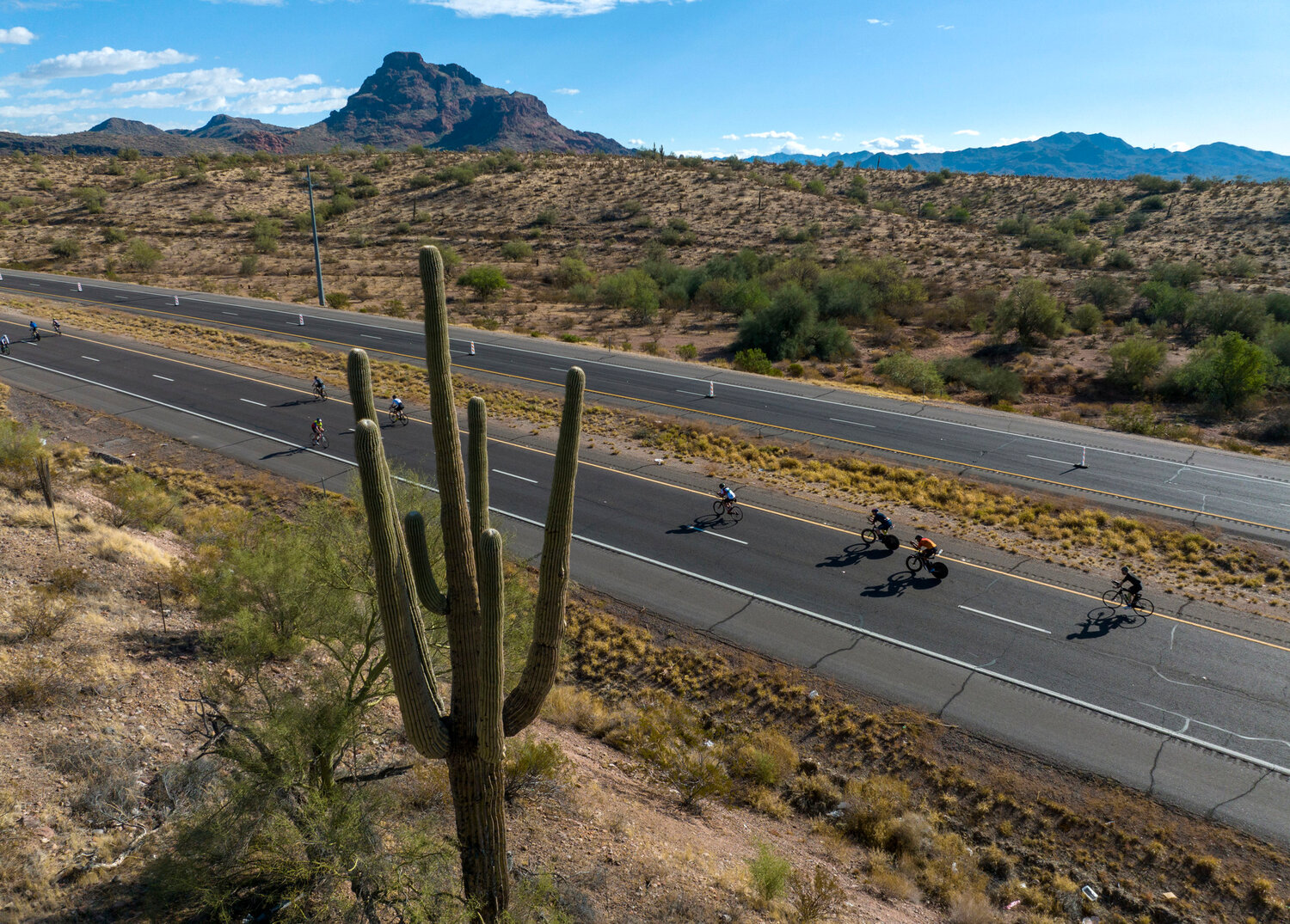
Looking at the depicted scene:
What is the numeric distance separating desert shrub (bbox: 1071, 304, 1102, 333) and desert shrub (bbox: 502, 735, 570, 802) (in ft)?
163

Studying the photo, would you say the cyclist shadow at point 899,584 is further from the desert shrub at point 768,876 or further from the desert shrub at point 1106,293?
the desert shrub at point 1106,293

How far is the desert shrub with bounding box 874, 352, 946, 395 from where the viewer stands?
38.5 m

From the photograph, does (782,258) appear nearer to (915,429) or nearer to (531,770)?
(915,429)

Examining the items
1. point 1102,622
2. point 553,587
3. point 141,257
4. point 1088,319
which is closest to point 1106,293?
point 1088,319

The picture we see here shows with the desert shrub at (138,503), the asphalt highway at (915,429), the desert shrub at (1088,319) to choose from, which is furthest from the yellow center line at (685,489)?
the desert shrub at (1088,319)

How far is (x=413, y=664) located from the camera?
24.3 ft

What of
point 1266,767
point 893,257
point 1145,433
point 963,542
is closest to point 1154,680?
point 1266,767

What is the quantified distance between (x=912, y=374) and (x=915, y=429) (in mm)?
10087

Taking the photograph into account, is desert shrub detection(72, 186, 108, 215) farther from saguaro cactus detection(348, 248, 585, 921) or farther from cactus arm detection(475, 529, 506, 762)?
cactus arm detection(475, 529, 506, 762)

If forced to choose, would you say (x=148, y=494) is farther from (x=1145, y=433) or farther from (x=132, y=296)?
(x=132, y=296)

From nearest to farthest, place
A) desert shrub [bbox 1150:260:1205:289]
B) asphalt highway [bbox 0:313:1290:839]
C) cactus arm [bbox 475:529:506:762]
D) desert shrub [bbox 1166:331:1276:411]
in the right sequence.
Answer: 1. cactus arm [bbox 475:529:506:762]
2. asphalt highway [bbox 0:313:1290:839]
3. desert shrub [bbox 1166:331:1276:411]
4. desert shrub [bbox 1150:260:1205:289]

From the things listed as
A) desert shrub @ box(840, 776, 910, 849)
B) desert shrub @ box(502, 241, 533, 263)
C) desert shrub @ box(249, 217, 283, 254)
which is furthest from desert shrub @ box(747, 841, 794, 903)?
desert shrub @ box(249, 217, 283, 254)

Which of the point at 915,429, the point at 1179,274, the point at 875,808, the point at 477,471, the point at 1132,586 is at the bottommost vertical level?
the point at 875,808

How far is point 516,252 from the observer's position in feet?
240
